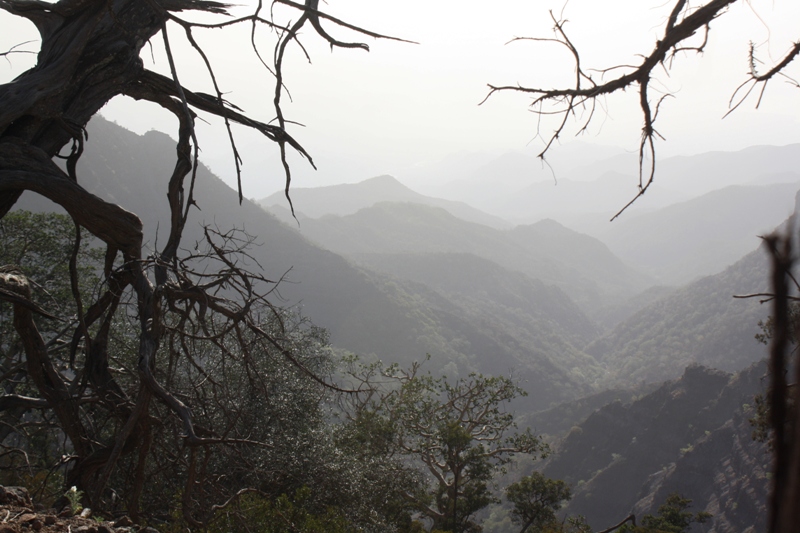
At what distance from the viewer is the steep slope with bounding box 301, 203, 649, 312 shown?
540ft

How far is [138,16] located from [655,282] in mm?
217888

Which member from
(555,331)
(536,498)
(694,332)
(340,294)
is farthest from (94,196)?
(555,331)

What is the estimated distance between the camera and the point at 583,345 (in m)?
130

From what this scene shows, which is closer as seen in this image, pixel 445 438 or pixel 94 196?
pixel 94 196

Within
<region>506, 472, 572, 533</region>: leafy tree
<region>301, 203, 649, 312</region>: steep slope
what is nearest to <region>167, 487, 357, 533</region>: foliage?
<region>506, 472, 572, 533</region>: leafy tree

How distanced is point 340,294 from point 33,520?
85949mm

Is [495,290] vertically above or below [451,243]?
below

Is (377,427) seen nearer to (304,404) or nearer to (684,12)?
(304,404)

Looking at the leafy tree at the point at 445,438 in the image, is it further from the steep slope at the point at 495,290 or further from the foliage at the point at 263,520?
the steep slope at the point at 495,290

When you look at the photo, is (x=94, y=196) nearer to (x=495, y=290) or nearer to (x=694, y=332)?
(x=694, y=332)

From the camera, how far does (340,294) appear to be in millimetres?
87562

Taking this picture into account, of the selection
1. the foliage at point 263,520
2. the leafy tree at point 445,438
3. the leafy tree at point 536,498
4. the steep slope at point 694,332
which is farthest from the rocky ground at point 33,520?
the steep slope at point 694,332

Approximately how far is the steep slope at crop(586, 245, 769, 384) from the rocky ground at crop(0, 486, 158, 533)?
94.2 m

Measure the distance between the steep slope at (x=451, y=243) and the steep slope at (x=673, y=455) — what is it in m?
104
